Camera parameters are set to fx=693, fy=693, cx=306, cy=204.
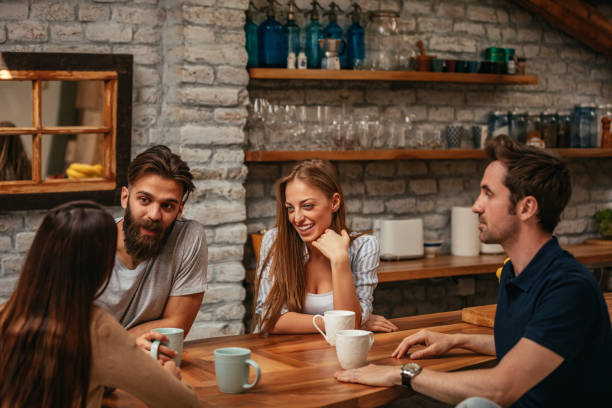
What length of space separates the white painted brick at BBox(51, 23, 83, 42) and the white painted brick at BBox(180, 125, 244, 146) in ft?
2.39

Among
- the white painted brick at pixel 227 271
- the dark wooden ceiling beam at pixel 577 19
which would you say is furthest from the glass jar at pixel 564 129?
the white painted brick at pixel 227 271

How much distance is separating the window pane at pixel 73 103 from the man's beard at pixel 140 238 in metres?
1.52

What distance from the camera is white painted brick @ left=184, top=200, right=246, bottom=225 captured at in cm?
376

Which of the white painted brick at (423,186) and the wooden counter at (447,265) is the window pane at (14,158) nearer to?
the wooden counter at (447,265)

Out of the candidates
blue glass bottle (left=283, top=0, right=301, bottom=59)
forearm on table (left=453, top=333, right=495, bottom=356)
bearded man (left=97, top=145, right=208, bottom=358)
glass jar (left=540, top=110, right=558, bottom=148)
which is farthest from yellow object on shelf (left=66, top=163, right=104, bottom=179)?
glass jar (left=540, top=110, right=558, bottom=148)

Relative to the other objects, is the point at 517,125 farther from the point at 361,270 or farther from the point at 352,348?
the point at 352,348

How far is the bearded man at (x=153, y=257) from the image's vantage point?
2.29 metres

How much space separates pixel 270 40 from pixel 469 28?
1573mm

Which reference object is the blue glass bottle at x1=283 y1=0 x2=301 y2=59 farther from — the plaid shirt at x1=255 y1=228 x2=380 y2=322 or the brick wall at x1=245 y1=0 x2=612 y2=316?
the plaid shirt at x1=255 y1=228 x2=380 y2=322

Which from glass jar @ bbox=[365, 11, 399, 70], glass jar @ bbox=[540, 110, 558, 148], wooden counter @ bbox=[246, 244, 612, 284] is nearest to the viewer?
wooden counter @ bbox=[246, 244, 612, 284]

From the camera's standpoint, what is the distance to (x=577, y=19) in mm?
4906

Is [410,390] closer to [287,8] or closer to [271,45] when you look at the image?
[271,45]

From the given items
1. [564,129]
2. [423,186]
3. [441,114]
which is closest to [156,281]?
[423,186]

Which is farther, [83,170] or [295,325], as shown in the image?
[83,170]
